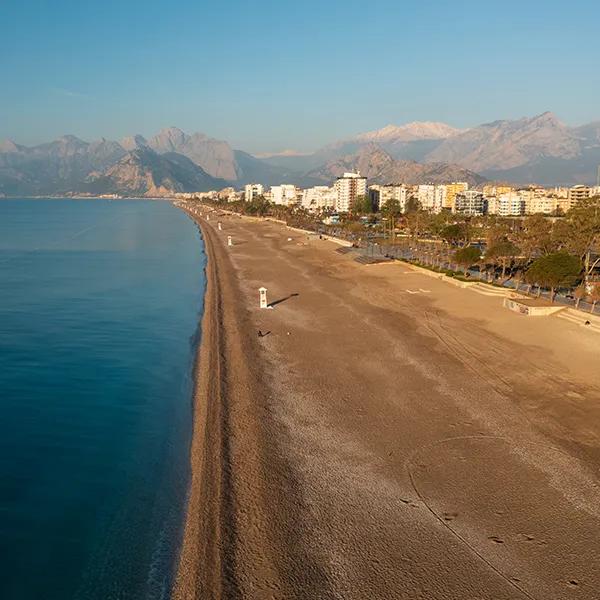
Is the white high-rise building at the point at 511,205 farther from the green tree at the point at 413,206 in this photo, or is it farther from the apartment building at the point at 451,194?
the green tree at the point at 413,206

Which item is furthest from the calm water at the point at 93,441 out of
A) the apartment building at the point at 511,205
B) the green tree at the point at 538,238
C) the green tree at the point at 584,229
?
the apartment building at the point at 511,205

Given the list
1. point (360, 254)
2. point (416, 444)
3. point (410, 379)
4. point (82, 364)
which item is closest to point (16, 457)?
point (82, 364)

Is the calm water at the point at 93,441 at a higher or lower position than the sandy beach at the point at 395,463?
lower

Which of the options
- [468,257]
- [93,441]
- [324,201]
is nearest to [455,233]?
[468,257]

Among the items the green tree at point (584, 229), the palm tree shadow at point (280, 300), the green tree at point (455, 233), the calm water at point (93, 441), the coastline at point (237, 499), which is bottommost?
the calm water at point (93, 441)

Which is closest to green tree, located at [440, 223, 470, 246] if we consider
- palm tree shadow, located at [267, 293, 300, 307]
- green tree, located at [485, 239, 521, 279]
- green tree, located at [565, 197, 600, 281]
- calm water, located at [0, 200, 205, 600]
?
green tree, located at [485, 239, 521, 279]

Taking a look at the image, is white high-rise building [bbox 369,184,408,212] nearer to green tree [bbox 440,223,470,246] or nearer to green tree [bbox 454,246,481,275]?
green tree [bbox 440,223,470,246]

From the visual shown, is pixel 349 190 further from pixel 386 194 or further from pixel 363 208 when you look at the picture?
pixel 363 208
